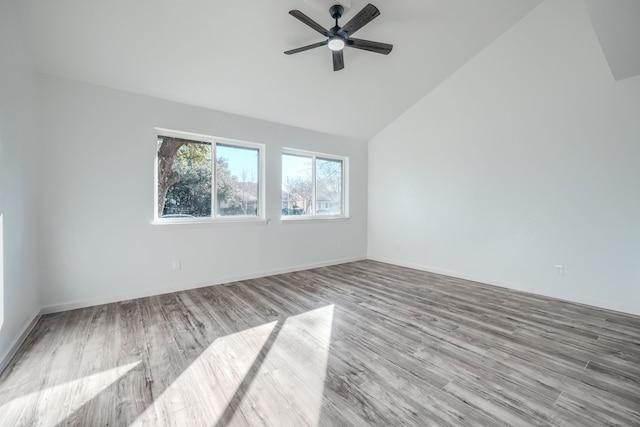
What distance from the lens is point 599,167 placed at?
3172mm

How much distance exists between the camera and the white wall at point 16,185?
6.68 feet

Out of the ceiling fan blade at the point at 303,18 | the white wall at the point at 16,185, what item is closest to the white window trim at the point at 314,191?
the ceiling fan blade at the point at 303,18

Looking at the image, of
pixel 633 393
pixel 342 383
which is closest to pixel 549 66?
pixel 633 393

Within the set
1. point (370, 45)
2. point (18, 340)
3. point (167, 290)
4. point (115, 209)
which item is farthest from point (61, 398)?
point (370, 45)

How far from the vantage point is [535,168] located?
3635 millimetres

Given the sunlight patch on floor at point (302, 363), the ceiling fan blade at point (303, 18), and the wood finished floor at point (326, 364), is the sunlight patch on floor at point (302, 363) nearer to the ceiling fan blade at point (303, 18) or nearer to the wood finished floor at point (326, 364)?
the wood finished floor at point (326, 364)

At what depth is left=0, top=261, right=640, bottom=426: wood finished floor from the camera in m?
1.53

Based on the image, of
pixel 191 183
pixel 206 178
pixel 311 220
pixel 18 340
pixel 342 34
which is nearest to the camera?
pixel 18 340

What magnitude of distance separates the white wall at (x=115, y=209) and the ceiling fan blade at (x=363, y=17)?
85.6 inches

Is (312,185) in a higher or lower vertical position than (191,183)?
higher

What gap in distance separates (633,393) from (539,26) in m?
4.05

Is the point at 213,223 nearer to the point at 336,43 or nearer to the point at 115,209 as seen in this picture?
the point at 115,209

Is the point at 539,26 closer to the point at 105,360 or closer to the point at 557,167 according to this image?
the point at 557,167

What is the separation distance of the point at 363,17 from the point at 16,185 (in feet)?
10.8
